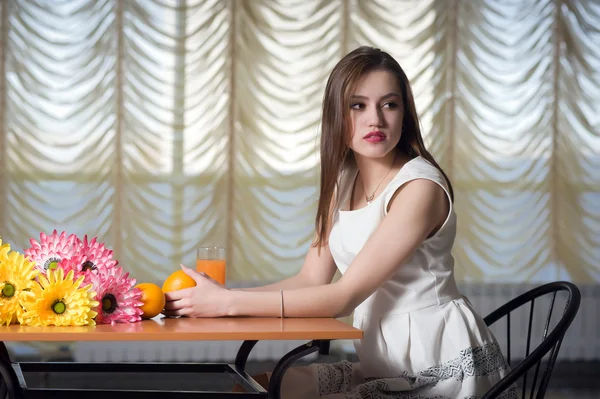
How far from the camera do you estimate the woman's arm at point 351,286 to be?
4.80 ft

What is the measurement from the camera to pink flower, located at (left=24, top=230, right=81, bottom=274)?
1.42 metres

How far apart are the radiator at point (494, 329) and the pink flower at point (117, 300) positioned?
3287 millimetres

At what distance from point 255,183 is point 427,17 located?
149 cm

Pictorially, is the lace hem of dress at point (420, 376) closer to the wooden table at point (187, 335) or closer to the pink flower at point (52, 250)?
the wooden table at point (187, 335)

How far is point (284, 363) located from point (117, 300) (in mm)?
328

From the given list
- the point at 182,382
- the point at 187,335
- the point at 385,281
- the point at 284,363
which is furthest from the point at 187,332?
the point at 182,382

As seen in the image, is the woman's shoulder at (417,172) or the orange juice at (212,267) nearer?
the woman's shoulder at (417,172)

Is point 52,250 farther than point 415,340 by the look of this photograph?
No

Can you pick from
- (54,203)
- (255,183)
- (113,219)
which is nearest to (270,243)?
(255,183)

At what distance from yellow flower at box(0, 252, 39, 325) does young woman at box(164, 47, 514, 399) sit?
0.27 m

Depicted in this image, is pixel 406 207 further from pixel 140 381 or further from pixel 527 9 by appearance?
pixel 527 9

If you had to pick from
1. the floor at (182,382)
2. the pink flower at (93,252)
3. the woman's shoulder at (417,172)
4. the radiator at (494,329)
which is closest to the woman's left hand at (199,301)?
the pink flower at (93,252)

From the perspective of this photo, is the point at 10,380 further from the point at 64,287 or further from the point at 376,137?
the point at 376,137

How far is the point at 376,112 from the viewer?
168 cm
